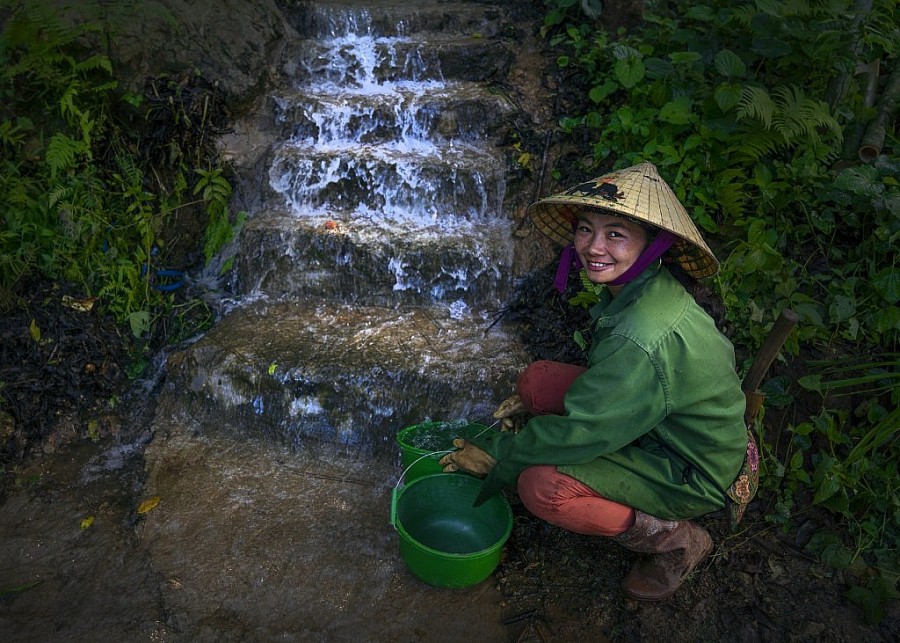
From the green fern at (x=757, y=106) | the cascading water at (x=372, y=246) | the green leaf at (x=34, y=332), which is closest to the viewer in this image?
the green fern at (x=757, y=106)

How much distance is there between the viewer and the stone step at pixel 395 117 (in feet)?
16.4

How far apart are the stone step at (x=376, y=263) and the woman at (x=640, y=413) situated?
1787mm

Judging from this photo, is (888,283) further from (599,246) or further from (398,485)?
(398,485)

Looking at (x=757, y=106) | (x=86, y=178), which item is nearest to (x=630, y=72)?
(x=757, y=106)

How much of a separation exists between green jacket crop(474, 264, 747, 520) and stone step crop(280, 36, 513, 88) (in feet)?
12.9

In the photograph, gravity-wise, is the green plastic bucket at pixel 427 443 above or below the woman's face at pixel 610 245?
below

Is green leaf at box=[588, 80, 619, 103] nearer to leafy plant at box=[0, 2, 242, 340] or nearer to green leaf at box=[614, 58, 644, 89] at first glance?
green leaf at box=[614, 58, 644, 89]

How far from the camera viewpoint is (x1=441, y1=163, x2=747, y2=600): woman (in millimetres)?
2035

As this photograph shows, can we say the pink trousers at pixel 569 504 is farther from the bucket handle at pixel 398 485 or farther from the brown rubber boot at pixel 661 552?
the bucket handle at pixel 398 485

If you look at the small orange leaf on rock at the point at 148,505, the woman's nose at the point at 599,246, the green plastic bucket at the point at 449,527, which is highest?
the woman's nose at the point at 599,246

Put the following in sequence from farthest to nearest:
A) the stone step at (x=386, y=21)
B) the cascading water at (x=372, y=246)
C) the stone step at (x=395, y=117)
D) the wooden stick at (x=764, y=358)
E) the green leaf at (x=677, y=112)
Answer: the stone step at (x=386, y=21)
the stone step at (x=395, y=117)
the green leaf at (x=677, y=112)
the cascading water at (x=372, y=246)
the wooden stick at (x=764, y=358)

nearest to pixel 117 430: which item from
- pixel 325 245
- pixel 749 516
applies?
pixel 325 245

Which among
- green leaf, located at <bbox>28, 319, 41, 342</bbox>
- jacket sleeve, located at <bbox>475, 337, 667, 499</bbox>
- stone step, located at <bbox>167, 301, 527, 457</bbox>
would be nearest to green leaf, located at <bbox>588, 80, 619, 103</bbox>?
stone step, located at <bbox>167, 301, 527, 457</bbox>

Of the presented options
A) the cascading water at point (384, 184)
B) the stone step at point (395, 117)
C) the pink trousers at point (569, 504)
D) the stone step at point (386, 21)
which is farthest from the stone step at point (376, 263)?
the stone step at point (386, 21)
